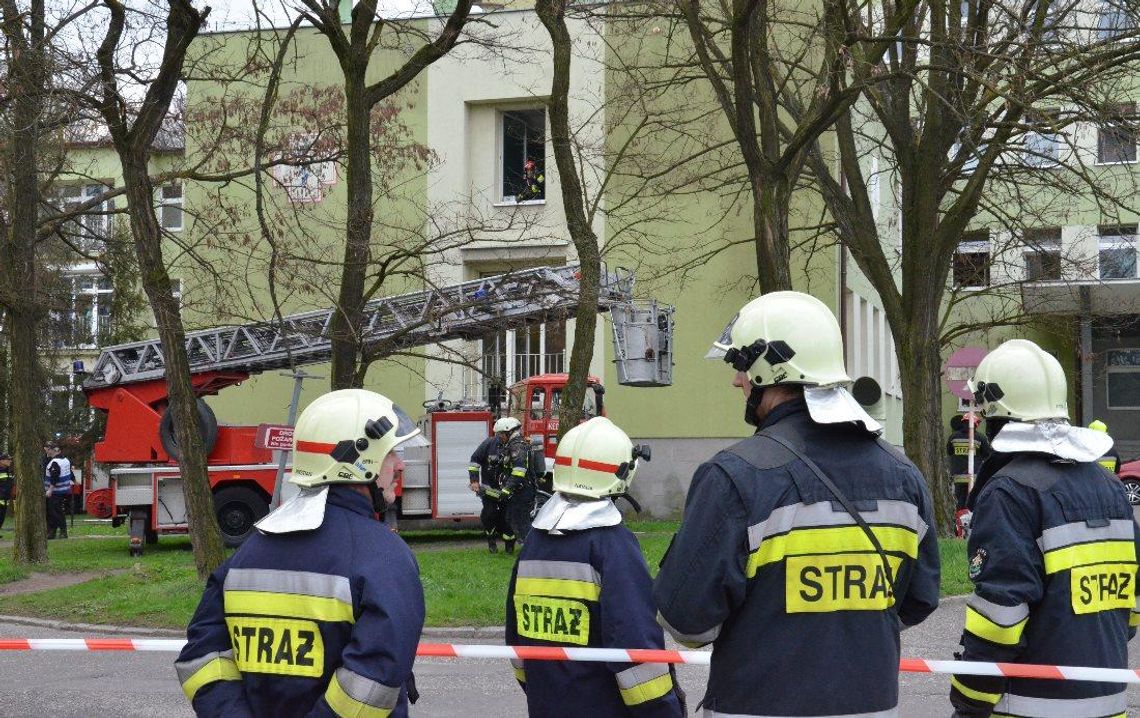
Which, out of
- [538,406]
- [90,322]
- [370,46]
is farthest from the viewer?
[90,322]

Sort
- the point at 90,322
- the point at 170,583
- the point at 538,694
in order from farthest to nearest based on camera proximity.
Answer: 1. the point at 90,322
2. the point at 170,583
3. the point at 538,694

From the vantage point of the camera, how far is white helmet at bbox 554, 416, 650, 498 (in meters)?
4.78

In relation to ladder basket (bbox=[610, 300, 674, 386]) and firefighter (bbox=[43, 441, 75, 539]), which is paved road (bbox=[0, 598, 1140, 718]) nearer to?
ladder basket (bbox=[610, 300, 674, 386])

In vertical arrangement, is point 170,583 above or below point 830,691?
below

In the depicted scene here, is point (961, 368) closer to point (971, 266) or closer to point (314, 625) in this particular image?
point (971, 266)

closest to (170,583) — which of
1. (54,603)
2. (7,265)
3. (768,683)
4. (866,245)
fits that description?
(54,603)

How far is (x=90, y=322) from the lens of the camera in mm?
39250

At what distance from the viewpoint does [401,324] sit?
19578mm

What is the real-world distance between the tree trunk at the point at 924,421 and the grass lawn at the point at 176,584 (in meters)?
1.06

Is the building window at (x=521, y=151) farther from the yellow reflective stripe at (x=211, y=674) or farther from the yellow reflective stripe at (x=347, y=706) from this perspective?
the yellow reflective stripe at (x=347, y=706)

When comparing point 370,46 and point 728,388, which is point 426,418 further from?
point 370,46

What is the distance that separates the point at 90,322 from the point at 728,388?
21.9 m

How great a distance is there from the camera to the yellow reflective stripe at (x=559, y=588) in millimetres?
4344

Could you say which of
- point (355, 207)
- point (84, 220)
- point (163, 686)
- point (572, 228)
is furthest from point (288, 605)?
point (84, 220)
